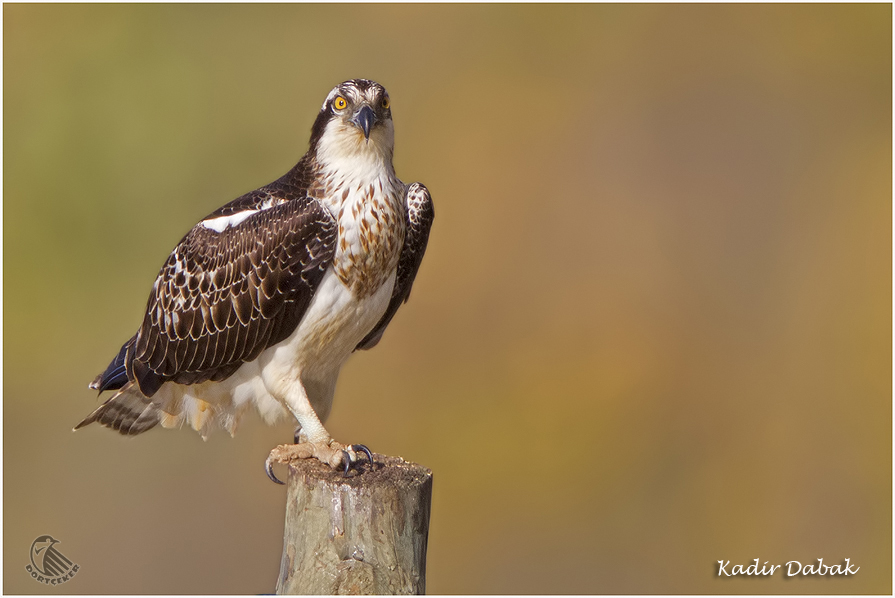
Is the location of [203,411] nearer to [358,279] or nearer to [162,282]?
[162,282]

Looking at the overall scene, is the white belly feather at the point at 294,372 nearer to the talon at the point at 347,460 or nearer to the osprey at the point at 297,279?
the osprey at the point at 297,279

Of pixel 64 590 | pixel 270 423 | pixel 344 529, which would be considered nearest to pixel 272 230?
pixel 270 423

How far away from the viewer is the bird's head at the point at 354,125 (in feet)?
15.6

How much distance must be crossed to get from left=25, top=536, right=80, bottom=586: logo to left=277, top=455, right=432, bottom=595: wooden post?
84.5 inches

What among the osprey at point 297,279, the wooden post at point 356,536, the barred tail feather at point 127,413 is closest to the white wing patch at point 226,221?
the osprey at point 297,279

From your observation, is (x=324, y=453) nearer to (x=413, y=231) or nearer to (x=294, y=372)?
(x=294, y=372)

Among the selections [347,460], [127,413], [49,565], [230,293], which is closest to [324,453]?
[347,460]

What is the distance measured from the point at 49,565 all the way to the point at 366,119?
3.55m

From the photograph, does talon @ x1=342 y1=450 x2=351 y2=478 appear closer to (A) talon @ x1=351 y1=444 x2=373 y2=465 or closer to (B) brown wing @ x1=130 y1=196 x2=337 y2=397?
(A) talon @ x1=351 y1=444 x2=373 y2=465

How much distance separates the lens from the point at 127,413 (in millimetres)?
5578

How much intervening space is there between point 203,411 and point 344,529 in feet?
5.96

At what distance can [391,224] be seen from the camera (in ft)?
15.8

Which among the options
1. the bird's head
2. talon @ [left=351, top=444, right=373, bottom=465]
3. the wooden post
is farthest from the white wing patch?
the wooden post

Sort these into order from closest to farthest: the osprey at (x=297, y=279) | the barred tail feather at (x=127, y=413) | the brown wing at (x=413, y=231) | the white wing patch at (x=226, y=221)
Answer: the osprey at (x=297, y=279)
the white wing patch at (x=226, y=221)
the brown wing at (x=413, y=231)
the barred tail feather at (x=127, y=413)
